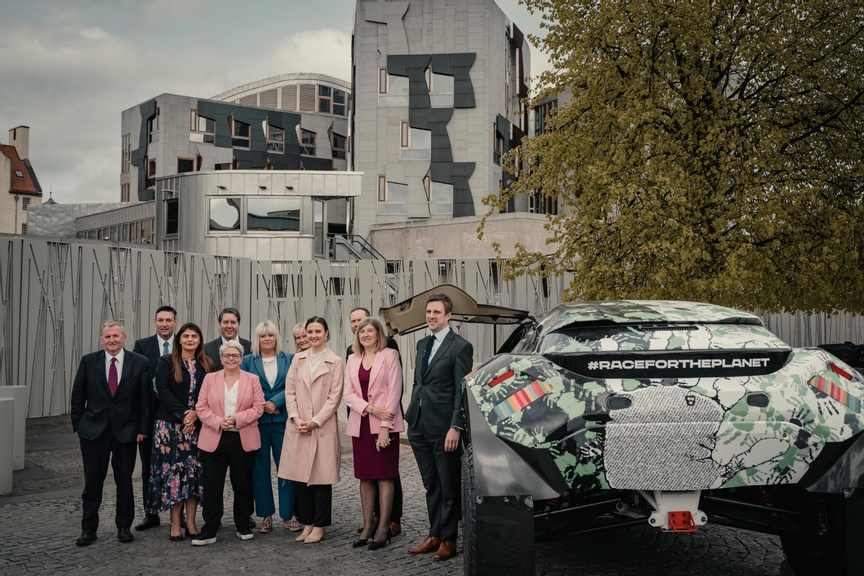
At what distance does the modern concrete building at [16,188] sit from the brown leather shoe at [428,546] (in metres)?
87.4

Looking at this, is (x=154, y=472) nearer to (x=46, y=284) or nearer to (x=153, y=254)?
(x=46, y=284)

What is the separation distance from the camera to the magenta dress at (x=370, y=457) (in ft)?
21.8

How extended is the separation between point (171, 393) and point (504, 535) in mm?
3747

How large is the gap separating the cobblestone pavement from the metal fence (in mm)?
7358

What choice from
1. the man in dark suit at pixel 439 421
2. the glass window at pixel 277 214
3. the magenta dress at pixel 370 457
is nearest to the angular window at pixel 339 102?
the glass window at pixel 277 214

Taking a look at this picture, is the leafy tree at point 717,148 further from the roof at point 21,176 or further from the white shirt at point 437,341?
the roof at point 21,176

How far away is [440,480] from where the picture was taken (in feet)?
20.7

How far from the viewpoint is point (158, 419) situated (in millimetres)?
6988

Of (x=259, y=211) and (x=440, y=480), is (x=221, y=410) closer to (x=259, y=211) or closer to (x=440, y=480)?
(x=440, y=480)

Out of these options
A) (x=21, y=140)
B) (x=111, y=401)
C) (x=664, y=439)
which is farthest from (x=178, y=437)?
(x=21, y=140)

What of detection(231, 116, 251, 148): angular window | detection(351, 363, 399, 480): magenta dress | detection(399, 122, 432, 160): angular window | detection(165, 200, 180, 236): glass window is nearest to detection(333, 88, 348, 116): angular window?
detection(231, 116, 251, 148): angular window

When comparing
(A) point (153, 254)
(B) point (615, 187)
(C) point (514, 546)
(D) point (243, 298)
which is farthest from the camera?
(D) point (243, 298)

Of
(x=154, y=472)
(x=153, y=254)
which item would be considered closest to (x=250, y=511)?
(x=154, y=472)

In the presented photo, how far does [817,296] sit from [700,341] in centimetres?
1111
